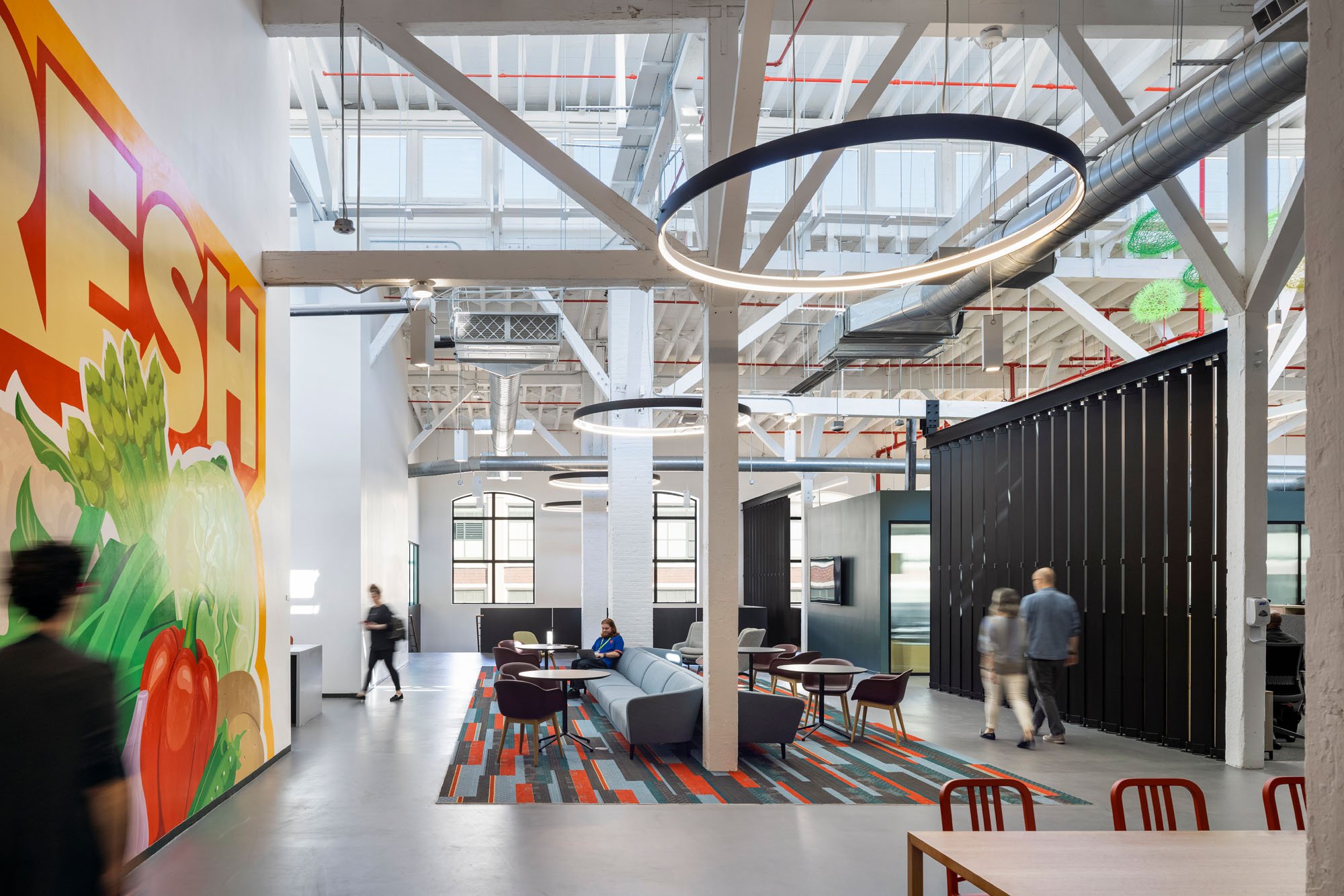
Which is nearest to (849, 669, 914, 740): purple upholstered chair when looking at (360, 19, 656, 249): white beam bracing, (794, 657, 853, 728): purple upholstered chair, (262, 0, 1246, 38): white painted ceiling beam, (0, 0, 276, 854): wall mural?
(794, 657, 853, 728): purple upholstered chair

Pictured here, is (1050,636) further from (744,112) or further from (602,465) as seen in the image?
(602,465)

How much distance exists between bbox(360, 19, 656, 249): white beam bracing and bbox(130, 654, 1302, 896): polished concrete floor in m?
4.10

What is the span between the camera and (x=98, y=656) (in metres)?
4.88

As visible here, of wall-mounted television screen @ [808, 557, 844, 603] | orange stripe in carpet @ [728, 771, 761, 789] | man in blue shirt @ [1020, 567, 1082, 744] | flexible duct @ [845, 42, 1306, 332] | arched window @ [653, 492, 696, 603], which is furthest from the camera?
arched window @ [653, 492, 696, 603]

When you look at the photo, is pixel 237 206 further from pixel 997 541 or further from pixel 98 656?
pixel 997 541

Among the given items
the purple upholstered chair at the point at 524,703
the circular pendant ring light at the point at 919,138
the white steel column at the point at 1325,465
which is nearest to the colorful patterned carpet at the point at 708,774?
the purple upholstered chair at the point at 524,703

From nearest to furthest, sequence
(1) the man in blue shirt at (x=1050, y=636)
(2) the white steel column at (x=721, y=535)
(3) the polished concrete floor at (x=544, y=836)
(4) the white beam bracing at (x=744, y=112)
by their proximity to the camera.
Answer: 1. (3) the polished concrete floor at (x=544, y=836)
2. (4) the white beam bracing at (x=744, y=112)
3. (2) the white steel column at (x=721, y=535)
4. (1) the man in blue shirt at (x=1050, y=636)

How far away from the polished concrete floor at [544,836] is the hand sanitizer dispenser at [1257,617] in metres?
1.01

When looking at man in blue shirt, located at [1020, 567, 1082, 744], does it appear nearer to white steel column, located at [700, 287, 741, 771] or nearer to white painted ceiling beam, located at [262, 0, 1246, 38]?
white steel column, located at [700, 287, 741, 771]

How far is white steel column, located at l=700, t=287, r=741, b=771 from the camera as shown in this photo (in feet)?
27.2

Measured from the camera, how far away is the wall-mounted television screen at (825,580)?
18.6 meters

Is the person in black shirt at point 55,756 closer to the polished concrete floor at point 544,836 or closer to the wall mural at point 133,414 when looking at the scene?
the wall mural at point 133,414

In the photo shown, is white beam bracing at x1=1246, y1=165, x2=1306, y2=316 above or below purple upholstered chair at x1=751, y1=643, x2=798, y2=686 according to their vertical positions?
above

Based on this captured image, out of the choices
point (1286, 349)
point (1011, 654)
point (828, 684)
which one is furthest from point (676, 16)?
point (1286, 349)
